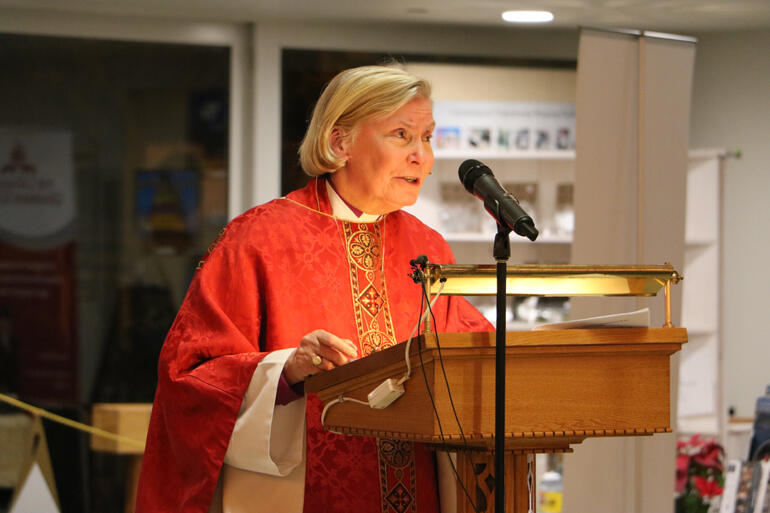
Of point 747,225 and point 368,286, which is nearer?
point 368,286

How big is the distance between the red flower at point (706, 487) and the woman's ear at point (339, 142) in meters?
2.65

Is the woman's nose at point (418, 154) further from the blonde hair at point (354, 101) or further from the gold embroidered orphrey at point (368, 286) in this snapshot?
the gold embroidered orphrey at point (368, 286)

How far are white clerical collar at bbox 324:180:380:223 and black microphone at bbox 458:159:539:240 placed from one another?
519 millimetres

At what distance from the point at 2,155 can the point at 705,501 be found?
3.75m

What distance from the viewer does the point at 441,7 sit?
4668 millimetres

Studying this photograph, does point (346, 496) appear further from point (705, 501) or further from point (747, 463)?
point (747, 463)

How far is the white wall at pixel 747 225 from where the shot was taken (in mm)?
5250

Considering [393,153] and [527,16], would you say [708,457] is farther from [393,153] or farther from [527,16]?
[393,153]

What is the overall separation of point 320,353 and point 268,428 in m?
0.22

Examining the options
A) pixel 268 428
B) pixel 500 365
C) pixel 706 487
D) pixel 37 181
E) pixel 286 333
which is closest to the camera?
pixel 500 365

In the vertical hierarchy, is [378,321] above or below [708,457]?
above

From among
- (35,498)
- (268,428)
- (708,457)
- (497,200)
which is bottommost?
(35,498)

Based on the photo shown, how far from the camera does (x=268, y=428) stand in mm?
1667

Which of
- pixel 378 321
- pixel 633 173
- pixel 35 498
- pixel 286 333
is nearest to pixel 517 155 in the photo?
pixel 633 173
